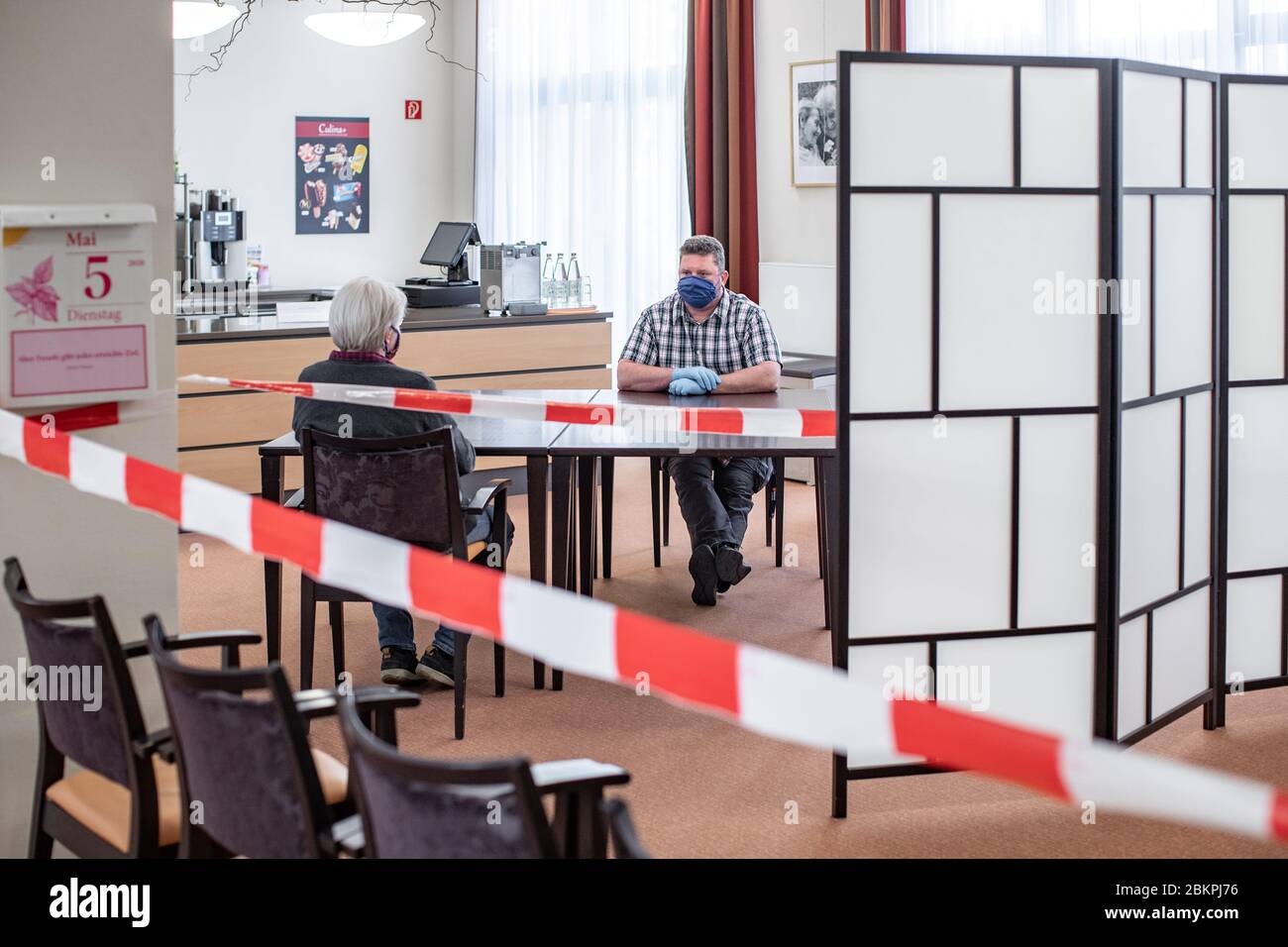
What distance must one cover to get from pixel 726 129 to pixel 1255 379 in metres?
4.40

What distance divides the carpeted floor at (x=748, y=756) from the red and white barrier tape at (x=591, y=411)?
783mm

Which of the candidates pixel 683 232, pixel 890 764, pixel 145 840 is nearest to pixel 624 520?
pixel 683 232

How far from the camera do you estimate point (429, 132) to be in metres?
9.84

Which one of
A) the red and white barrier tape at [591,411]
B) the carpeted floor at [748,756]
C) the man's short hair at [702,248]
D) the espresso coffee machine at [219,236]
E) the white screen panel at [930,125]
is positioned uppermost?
the espresso coffee machine at [219,236]

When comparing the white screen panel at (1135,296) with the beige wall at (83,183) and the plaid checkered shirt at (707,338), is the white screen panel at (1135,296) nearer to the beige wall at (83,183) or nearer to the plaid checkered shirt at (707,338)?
the plaid checkered shirt at (707,338)

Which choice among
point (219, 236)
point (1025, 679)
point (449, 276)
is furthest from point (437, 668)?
point (219, 236)

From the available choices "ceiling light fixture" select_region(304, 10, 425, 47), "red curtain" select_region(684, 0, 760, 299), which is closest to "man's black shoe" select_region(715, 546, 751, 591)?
"red curtain" select_region(684, 0, 760, 299)

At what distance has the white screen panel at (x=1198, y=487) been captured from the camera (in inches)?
151

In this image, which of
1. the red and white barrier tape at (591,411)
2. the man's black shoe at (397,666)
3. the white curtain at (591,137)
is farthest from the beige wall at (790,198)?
the man's black shoe at (397,666)

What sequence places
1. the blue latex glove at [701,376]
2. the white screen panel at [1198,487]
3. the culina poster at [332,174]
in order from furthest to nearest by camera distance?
the culina poster at [332,174] → the blue latex glove at [701,376] → the white screen panel at [1198,487]

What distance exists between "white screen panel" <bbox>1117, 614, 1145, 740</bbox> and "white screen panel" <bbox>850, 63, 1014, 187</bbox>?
1173mm

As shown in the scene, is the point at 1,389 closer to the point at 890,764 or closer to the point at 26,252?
the point at 26,252

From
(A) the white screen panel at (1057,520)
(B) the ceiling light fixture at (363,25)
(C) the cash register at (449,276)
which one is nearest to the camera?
(A) the white screen panel at (1057,520)

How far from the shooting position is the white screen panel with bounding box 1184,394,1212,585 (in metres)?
3.85
